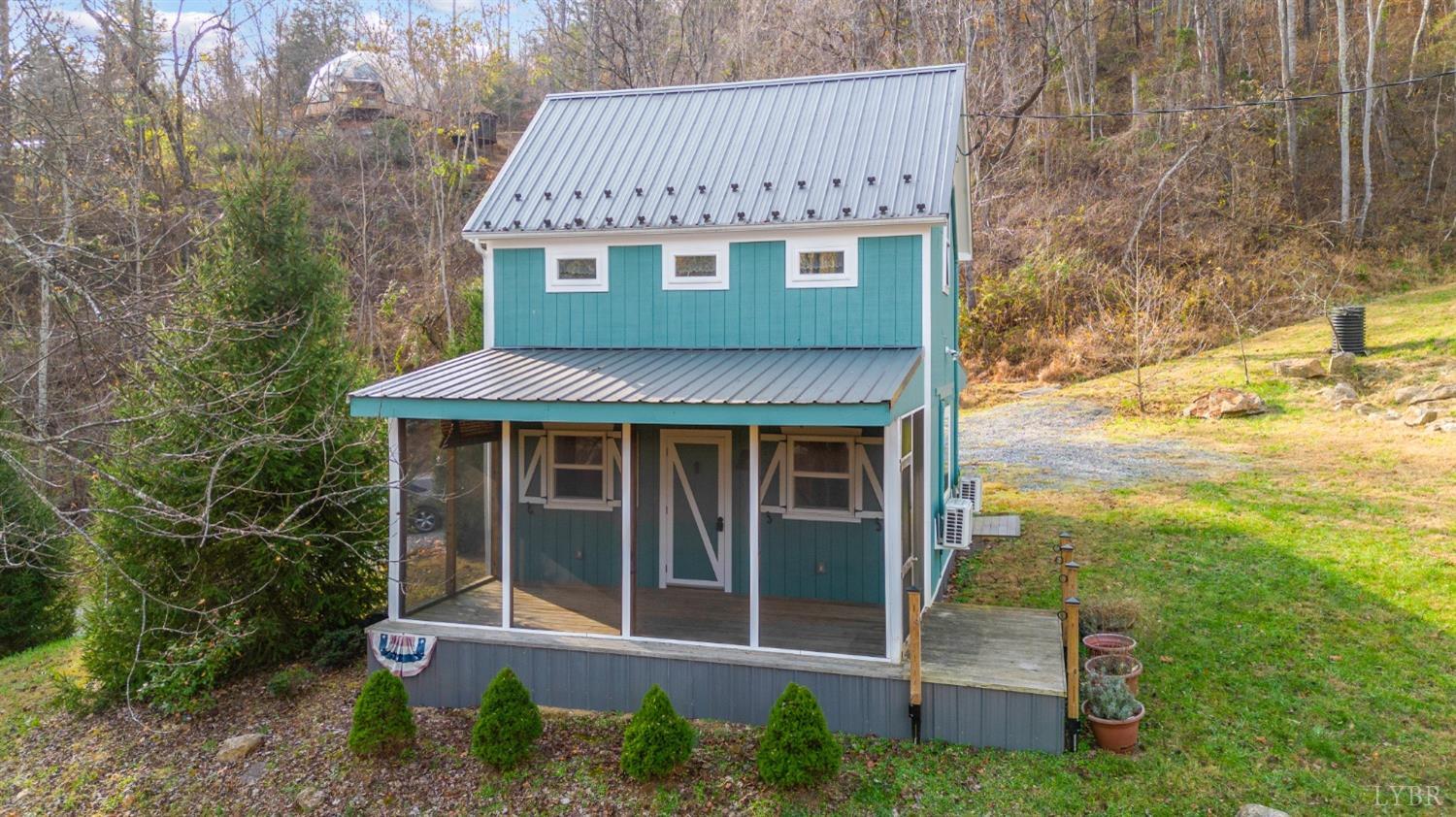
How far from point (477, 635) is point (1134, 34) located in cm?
3273

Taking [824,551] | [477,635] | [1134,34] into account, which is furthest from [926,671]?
[1134,34]

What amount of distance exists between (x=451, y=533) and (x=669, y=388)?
11.4 feet

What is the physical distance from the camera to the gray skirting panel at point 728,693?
648cm

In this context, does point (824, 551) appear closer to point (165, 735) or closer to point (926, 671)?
point (926, 671)

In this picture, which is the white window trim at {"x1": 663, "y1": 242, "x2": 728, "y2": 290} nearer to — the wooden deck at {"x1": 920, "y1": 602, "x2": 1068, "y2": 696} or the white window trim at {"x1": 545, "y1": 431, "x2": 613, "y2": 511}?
the white window trim at {"x1": 545, "y1": 431, "x2": 613, "y2": 511}

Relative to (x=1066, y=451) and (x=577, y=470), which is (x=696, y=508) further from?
(x=1066, y=451)

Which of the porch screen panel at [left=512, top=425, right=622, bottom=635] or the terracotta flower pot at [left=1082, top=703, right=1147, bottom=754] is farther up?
the porch screen panel at [left=512, top=425, right=622, bottom=635]

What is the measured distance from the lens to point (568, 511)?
944cm

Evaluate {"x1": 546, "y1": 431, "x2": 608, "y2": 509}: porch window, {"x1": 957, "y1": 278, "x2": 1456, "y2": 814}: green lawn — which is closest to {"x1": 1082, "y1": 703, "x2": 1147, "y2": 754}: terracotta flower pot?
{"x1": 957, "y1": 278, "x2": 1456, "y2": 814}: green lawn

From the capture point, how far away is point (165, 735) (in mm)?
7648

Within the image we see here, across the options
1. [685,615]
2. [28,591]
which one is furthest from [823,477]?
[28,591]

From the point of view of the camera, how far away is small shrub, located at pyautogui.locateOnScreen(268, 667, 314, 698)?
7992 millimetres

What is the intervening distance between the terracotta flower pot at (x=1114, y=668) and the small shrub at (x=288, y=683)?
6.74 meters

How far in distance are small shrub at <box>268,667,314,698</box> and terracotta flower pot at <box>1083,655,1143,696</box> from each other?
22.1 ft
